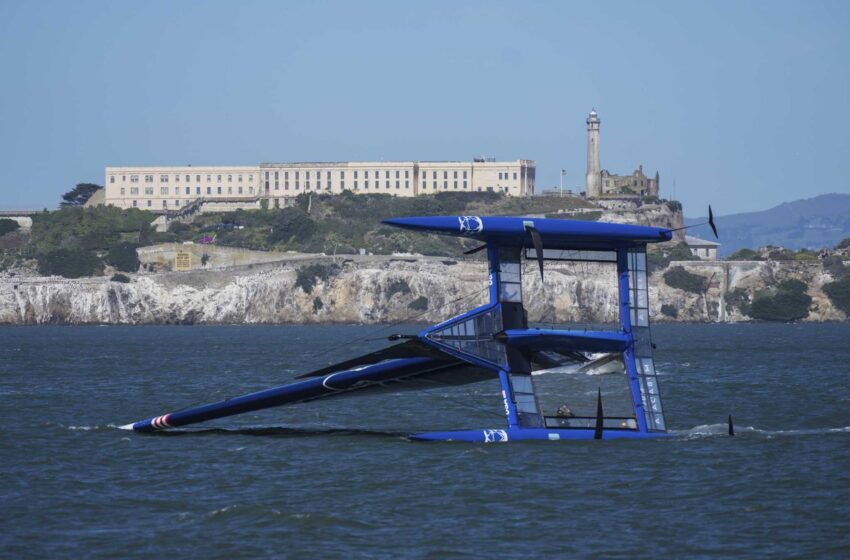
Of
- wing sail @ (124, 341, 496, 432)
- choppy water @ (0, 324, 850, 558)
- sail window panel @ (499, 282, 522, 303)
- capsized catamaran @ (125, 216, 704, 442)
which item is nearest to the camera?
choppy water @ (0, 324, 850, 558)

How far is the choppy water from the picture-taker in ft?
107

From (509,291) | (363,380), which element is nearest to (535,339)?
(509,291)

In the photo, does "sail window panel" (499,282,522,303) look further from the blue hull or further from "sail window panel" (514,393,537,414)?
the blue hull

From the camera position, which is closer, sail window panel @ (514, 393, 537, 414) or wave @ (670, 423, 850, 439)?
sail window panel @ (514, 393, 537, 414)

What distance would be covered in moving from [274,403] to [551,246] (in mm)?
10611

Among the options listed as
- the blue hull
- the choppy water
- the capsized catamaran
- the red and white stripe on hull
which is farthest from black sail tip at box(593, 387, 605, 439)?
the red and white stripe on hull

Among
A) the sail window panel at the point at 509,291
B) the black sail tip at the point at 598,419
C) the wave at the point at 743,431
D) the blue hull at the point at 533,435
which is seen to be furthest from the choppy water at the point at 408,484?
the sail window panel at the point at 509,291

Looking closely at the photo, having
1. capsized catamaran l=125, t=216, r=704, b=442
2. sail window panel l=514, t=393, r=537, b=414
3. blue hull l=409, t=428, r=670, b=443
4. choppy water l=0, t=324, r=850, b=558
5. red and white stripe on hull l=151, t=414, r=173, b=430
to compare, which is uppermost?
capsized catamaran l=125, t=216, r=704, b=442

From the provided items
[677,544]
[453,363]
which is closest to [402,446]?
[453,363]

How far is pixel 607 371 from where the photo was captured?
4766 centimetres

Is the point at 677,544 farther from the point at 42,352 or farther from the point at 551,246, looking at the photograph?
the point at 42,352

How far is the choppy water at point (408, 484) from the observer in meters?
32.8

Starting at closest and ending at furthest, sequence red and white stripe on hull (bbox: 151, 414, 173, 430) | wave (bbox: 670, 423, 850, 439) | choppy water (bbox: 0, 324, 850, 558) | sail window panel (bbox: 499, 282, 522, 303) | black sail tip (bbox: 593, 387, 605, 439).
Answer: choppy water (bbox: 0, 324, 850, 558)
black sail tip (bbox: 593, 387, 605, 439)
sail window panel (bbox: 499, 282, 522, 303)
wave (bbox: 670, 423, 850, 439)
red and white stripe on hull (bbox: 151, 414, 173, 430)

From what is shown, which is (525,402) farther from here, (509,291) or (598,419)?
(509,291)
